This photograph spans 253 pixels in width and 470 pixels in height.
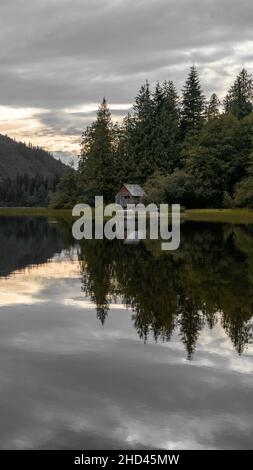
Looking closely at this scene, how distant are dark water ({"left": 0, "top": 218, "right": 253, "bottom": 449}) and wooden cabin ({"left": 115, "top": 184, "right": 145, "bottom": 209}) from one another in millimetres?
83254

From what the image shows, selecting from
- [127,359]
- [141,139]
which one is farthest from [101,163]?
[127,359]

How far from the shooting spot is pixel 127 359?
11.0 metres

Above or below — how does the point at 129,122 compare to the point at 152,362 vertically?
above

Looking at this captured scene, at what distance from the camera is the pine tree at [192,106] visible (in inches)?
4429

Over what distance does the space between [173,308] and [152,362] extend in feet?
15.4

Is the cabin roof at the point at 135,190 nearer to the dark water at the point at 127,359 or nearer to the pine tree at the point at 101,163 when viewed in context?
the pine tree at the point at 101,163

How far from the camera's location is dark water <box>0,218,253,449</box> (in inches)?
301

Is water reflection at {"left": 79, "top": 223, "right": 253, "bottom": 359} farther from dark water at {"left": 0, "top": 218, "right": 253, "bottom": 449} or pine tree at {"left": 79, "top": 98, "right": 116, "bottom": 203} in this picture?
pine tree at {"left": 79, "top": 98, "right": 116, "bottom": 203}

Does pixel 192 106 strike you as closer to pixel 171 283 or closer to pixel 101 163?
pixel 101 163

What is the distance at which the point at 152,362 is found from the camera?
35.6ft

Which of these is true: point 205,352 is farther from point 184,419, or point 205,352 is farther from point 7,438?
point 7,438

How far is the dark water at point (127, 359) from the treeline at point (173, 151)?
62320 millimetres

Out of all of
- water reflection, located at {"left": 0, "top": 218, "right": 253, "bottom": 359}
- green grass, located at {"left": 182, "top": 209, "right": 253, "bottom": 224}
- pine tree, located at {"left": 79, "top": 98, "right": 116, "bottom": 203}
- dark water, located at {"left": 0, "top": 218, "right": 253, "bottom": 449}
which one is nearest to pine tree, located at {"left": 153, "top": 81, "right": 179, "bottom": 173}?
pine tree, located at {"left": 79, "top": 98, "right": 116, "bottom": 203}
